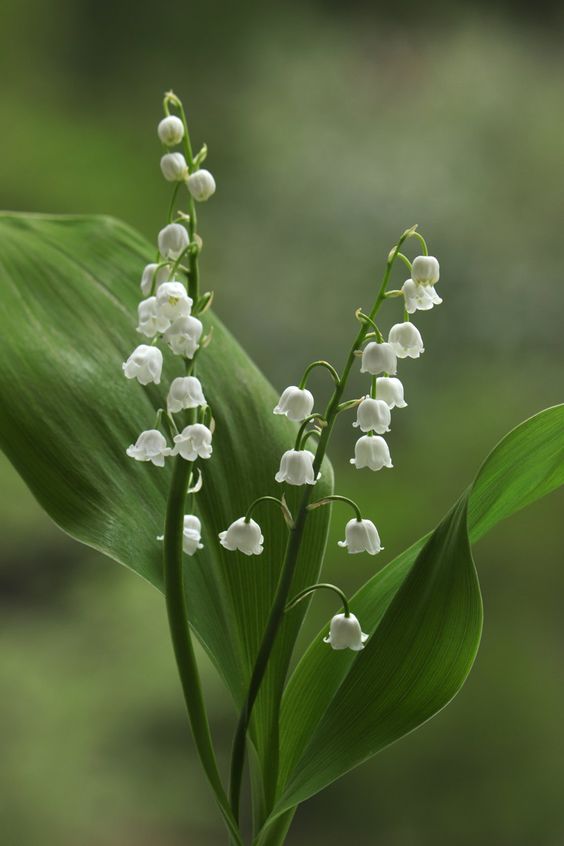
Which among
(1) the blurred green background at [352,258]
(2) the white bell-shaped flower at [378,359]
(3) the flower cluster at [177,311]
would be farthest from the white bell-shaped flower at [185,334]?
(1) the blurred green background at [352,258]

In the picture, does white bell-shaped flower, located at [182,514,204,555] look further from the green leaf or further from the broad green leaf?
the green leaf

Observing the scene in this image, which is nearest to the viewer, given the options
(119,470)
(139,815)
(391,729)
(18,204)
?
(391,729)

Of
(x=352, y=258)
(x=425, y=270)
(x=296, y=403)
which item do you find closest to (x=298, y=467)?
(x=296, y=403)

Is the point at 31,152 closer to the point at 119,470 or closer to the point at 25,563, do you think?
the point at 25,563

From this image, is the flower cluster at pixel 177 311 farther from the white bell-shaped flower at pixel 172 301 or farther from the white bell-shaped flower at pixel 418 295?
the white bell-shaped flower at pixel 418 295

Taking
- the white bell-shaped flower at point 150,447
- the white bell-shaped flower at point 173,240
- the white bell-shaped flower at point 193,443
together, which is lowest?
the white bell-shaped flower at point 150,447

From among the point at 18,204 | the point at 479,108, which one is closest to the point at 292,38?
the point at 479,108

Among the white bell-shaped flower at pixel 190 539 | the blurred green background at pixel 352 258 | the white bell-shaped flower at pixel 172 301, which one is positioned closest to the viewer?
the white bell-shaped flower at pixel 172 301
